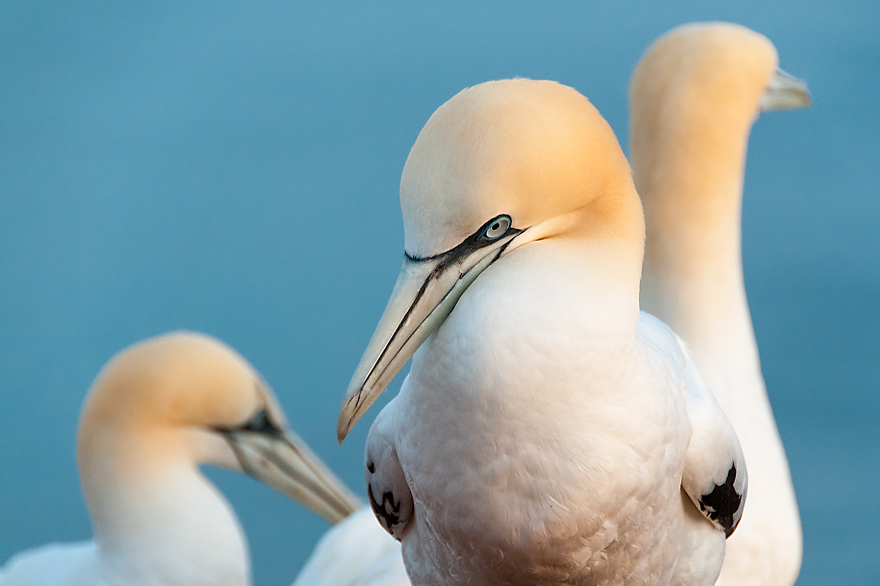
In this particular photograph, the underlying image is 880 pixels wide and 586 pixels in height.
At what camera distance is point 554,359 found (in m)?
0.95

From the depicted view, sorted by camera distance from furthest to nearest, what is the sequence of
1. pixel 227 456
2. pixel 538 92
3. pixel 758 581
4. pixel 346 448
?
pixel 346 448 < pixel 227 456 < pixel 758 581 < pixel 538 92

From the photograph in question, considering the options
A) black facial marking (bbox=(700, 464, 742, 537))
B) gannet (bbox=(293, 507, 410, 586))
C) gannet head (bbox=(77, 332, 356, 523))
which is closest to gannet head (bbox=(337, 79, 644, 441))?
black facial marking (bbox=(700, 464, 742, 537))

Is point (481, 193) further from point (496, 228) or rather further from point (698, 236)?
point (698, 236)

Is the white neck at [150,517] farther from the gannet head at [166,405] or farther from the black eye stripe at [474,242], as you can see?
the black eye stripe at [474,242]

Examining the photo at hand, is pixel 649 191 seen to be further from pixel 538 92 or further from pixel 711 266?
pixel 538 92

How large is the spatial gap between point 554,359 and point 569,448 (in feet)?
0.32

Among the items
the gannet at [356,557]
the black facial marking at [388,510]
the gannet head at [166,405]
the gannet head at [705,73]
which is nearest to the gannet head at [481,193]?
the black facial marking at [388,510]

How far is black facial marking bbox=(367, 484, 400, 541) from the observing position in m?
1.23

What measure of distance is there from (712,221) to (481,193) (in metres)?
1.34

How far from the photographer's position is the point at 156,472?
84.9 inches

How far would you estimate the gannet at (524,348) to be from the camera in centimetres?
90

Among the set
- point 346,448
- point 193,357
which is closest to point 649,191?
point 193,357

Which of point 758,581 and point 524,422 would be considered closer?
point 524,422

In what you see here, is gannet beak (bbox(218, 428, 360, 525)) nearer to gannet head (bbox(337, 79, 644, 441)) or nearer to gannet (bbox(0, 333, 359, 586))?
gannet (bbox(0, 333, 359, 586))
